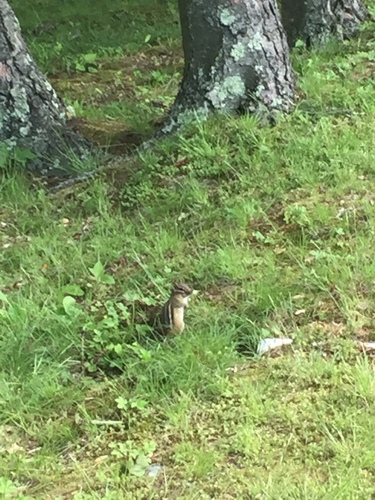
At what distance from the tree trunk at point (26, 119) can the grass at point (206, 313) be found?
0.35 metres

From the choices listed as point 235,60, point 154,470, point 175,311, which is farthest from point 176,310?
point 235,60

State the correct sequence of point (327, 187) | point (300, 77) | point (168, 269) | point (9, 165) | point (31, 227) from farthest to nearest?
1. point (300, 77)
2. point (9, 165)
3. point (31, 227)
4. point (327, 187)
5. point (168, 269)

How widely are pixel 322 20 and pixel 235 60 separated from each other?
1.66m

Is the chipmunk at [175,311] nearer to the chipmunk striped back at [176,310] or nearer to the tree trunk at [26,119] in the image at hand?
the chipmunk striped back at [176,310]

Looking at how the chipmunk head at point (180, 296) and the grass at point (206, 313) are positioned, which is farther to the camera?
the chipmunk head at point (180, 296)

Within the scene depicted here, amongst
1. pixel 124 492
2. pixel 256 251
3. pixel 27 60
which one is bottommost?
pixel 124 492

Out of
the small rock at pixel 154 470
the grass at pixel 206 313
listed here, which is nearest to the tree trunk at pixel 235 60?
the grass at pixel 206 313

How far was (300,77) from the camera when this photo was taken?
5.35 m

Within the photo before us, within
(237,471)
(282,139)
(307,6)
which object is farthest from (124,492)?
(307,6)

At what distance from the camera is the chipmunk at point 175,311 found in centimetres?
314

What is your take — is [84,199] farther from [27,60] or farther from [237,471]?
[237,471]

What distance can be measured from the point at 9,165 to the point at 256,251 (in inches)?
79.9

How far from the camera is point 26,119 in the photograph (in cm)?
508

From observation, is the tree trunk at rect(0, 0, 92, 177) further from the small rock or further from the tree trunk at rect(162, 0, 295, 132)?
the small rock
